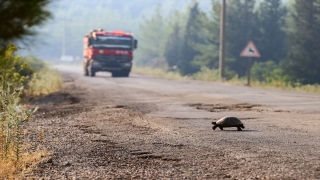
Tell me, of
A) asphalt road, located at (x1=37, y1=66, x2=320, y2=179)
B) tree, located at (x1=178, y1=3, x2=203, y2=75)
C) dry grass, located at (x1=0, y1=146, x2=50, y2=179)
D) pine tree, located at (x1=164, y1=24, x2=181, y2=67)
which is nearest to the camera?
asphalt road, located at (x1=37, y1=66, x2=320, y2=179)

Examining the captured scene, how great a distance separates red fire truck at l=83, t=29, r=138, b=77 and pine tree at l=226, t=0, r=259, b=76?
26421 mm

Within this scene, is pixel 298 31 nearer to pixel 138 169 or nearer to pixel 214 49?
pixel 214 49

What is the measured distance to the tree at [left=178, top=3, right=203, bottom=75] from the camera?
83.9 metres

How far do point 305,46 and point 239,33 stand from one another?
14.7 metres

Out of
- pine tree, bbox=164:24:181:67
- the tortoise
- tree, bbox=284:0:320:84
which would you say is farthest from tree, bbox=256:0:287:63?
the tortoise

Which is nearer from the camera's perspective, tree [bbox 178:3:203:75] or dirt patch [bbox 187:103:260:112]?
dirt patch [bbox 187:103:260:112]

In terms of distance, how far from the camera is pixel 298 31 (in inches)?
2299

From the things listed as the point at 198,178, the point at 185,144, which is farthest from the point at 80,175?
the point at 185,144

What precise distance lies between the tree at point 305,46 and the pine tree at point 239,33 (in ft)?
39.5

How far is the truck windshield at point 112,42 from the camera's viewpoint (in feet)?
145

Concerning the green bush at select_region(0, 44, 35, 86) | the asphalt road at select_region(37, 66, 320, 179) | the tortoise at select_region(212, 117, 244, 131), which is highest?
the green bush at select_region(0, 44, 35, 86)

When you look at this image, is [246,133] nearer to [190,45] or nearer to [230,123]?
[230,123]

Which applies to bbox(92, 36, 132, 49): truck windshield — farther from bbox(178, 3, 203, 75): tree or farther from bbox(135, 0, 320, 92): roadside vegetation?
bbox(178, 3, 203, 75): tree

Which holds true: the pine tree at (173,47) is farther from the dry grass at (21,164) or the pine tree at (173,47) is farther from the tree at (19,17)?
the tree at (19,17)
